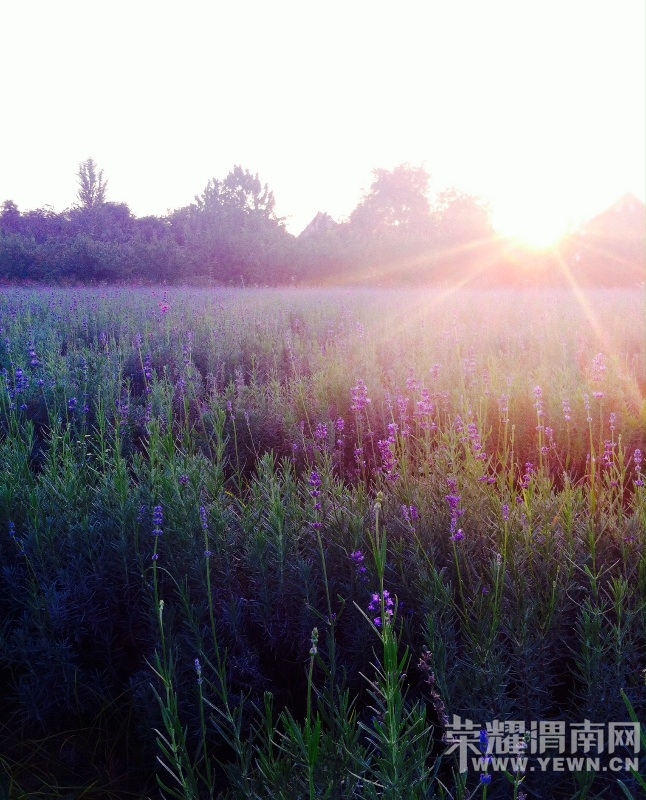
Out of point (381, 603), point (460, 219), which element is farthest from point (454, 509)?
point (460, 219)

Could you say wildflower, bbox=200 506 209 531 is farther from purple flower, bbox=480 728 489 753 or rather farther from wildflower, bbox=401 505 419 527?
purple flower, bbox=480 728 489 753

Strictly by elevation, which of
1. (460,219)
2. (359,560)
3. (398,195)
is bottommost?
(359,560)

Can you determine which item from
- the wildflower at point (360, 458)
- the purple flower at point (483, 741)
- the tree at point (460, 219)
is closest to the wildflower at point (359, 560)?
the purple flower at point (483, 741)

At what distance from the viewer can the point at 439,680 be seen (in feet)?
4.86

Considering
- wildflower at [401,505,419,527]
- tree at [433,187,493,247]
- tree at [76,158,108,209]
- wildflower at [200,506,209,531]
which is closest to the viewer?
wildflower at [200,506,209,531]

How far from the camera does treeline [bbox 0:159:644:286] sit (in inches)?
806

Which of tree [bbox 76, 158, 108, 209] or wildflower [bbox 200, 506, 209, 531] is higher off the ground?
tree [bbox 76, 158, 108, 209]

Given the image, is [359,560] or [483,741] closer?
[483,741]

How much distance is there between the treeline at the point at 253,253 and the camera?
2048 cm

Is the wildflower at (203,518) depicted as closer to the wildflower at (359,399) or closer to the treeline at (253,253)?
the wildflower at (359,399)

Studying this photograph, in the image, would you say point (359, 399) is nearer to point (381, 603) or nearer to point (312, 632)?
point (312, 632)

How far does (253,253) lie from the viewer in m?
24.0

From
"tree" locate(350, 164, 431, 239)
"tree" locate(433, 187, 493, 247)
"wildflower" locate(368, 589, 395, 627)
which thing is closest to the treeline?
"tree" locate(433, 187, 493, 247)

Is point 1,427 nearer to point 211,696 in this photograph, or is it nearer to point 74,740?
point 74,740
